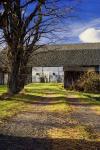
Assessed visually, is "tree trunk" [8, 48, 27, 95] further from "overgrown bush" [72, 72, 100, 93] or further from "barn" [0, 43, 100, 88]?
"barn" [0, 43, 100, 88]

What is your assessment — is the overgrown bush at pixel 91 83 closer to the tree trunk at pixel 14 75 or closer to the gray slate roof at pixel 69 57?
the tree trunk at pixel 14 75

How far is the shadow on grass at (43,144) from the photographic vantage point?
1130 centimetres

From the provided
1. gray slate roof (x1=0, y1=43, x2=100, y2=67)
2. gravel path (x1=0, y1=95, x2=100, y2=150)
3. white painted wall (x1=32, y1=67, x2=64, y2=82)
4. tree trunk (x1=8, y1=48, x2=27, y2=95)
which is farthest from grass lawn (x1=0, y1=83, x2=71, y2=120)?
white painted wall (x1=32, y1=67, x2=64, y2=82)

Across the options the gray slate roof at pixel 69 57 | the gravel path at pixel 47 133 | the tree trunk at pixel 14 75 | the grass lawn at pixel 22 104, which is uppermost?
the gray slate roof at pixel 69 57

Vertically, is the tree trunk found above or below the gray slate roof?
below

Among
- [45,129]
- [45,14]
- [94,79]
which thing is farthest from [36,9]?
[45,129]

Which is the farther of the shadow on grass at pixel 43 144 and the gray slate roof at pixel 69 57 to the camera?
the gray slate roof at pixel 69 57

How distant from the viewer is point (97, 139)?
12773 mm

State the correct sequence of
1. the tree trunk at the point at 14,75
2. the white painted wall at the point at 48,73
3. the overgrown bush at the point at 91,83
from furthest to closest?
the white painted wall at the point at 48,73 → the overgrown bush at the point at 91,83 → the tree trunk at the point at 14,75

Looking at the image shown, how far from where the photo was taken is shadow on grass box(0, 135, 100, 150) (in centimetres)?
1130

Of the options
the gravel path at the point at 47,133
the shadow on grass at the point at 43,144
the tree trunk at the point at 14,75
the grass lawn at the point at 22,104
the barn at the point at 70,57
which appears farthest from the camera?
the barn at the point at 70,57

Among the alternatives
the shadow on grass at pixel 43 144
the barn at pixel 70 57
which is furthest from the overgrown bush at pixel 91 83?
the shadow on grass at pixel 43 144

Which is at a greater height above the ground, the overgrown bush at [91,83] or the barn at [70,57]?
the barn at [70,57]

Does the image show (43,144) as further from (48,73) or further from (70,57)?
(48,73)
